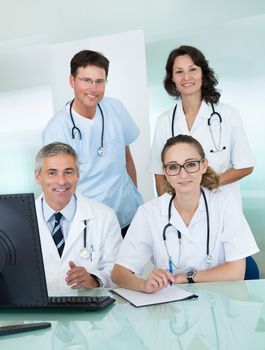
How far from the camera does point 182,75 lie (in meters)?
2.81

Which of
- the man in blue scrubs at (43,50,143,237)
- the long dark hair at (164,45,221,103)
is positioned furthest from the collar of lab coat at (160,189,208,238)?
the long dark hair at (164,45,221,103)

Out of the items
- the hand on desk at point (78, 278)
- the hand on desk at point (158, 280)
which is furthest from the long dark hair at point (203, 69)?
the hand on desk at point (158, 280)

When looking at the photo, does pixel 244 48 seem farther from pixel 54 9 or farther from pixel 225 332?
pixel 225 332

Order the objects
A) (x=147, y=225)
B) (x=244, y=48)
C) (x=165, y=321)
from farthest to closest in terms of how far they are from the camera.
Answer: (x=244, y=48)
(x=147, y=225)
(x=165, y=321)

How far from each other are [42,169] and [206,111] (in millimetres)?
985

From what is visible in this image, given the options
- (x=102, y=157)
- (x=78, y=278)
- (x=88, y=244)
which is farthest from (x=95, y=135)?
(x=78, y=278)

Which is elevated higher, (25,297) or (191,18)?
(191,18)

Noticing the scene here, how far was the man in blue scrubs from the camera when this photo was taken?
2.82m

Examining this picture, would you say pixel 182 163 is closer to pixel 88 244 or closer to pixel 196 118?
pixel 88 244

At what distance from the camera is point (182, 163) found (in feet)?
6.92

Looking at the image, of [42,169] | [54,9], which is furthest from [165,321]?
[54,9]

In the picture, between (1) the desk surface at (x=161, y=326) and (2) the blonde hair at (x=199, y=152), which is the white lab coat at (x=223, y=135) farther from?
(1) the desk surface at (x=161, y=326)

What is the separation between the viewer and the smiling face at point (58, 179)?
2.22m

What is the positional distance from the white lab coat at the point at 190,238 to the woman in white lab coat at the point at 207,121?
2.08 ft
